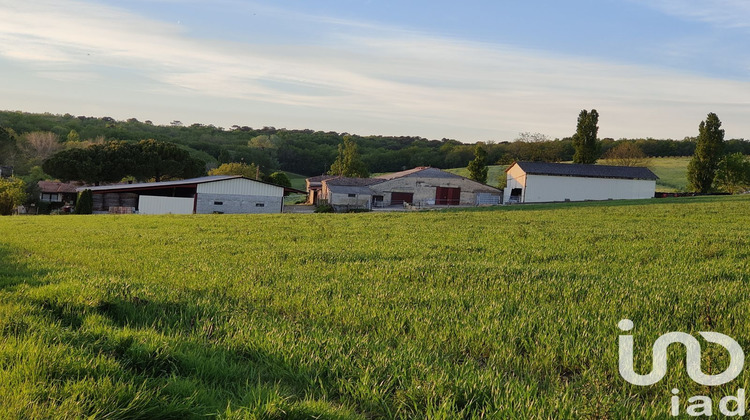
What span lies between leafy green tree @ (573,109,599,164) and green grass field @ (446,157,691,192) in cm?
2400

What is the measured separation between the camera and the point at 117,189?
48.5m

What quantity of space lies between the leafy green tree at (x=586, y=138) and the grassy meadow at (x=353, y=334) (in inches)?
2345

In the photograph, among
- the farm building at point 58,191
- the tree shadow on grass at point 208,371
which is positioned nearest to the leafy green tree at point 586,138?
the tree shadow on grass at point 208,371

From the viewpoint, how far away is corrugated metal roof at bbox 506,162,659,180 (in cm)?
6147

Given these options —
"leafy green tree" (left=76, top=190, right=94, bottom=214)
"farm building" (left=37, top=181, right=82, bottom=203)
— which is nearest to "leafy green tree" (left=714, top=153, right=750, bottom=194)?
"leafy green tree" (left=76, top=190, right=94, bottom=214)

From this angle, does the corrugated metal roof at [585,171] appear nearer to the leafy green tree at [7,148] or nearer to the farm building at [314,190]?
the farm building at [314,190]

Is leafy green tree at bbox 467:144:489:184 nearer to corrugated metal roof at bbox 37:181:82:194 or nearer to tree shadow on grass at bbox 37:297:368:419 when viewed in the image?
corrugated metal roof at bbox 37:181:82:194

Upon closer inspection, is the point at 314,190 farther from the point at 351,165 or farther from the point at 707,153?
the point at 707,153

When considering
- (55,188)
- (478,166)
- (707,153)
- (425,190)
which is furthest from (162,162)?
(707,153)

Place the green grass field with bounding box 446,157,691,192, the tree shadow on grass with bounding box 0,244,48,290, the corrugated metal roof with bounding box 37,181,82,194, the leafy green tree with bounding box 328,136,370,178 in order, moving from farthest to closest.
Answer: the leafy green tree with bounding box 328,136,370,178
the green grass field with bounding box 446,157,691,192
the corrugated metal roof with bounding box 37,181,82,194
the tree shadow on grass with bounding box 0,244,48,290

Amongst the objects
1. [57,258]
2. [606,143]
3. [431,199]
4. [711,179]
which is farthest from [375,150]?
[57,258]

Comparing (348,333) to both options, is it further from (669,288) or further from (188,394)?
(669,288)

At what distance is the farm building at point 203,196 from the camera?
47156 millimetres

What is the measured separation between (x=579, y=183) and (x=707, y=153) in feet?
53.7
